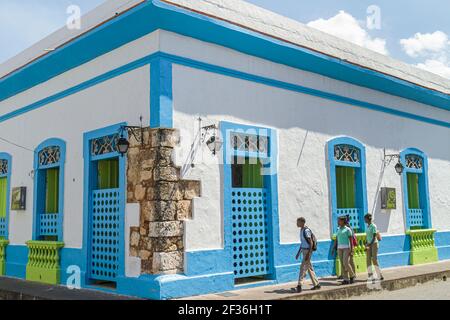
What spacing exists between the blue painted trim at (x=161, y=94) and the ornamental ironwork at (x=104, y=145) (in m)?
1.04

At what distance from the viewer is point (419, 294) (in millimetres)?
8695

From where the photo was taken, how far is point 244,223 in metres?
8.70

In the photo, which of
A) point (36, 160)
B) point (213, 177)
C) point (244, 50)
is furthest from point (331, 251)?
point (36, 160)

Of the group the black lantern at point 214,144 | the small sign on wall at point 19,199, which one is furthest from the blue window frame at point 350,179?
the small sign on wall at point 19,199

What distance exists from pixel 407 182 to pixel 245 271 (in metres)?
5.95

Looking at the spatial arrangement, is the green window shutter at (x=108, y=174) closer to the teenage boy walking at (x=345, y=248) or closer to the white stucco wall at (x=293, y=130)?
the white stucco wall at (x=293, y=130)

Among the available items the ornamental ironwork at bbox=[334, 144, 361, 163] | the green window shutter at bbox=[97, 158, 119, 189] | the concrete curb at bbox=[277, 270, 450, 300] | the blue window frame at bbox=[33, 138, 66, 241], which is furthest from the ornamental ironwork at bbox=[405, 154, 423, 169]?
the blue window frame at bbox=[33, 138, 66, 241]

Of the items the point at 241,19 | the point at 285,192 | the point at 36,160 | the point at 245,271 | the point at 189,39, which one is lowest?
the point at 245,271

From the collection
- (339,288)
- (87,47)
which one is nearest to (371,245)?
(339,288)

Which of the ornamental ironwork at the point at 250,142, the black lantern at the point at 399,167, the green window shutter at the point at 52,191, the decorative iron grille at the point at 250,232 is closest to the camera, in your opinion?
the decorative iron grille at the point at 250,232

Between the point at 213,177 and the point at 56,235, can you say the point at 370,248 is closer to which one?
the point at 213,177

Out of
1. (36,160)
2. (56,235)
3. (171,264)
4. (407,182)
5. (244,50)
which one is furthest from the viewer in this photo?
(407,182)

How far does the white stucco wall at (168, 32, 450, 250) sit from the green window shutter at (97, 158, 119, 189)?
1.78 metres

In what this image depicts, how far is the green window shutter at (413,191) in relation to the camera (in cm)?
1255
